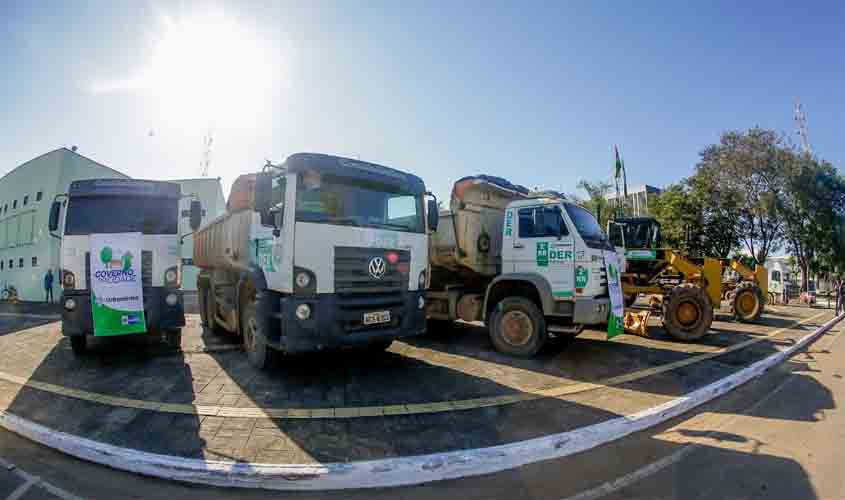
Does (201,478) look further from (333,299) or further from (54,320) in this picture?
(54,320)

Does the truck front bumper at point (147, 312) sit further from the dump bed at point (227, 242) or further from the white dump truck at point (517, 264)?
the white dump truck at point (517, 264)

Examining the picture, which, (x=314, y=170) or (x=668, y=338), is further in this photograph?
(x=668, y=338)

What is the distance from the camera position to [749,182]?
26000 millimetres

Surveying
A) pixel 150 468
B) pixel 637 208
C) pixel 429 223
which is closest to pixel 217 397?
pixel 150 468

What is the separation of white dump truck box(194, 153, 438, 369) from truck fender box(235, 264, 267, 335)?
0.8 inches

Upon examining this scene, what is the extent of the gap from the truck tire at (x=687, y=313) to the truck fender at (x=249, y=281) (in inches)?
351

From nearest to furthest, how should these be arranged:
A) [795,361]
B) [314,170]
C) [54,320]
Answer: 1. [314,170]
2. [795,361]
3. [54,320]

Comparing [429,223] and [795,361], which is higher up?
[429,223]

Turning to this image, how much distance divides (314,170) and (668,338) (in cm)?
895

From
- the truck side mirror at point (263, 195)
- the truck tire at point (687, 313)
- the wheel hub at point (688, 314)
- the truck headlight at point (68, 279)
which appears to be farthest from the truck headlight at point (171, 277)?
the wheel hub at point (688, 314)

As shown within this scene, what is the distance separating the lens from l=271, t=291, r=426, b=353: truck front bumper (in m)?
4.81

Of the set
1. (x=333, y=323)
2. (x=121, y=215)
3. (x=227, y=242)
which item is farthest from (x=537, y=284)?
(x=121, y=215)

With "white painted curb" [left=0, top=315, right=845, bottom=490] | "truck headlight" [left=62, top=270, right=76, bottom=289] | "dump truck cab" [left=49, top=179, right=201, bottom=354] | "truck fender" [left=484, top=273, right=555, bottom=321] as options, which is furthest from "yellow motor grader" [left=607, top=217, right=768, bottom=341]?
"truck headlight" [left=62, top=270, right=76, bottom=289]

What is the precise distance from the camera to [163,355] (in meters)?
6.70
